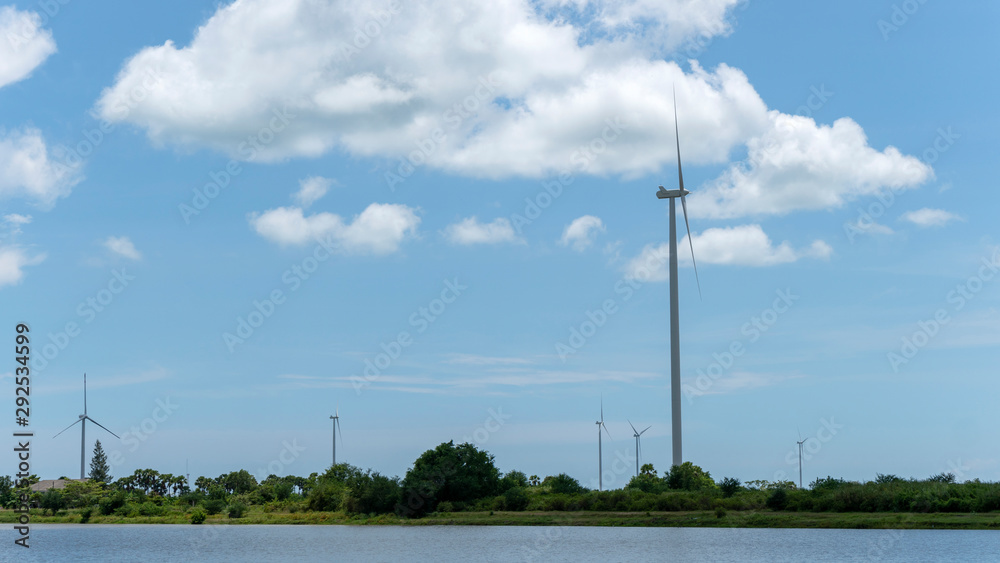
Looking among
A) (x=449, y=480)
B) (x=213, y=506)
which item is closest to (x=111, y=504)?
(x=213, y=506)

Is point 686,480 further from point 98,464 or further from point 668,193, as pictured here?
point 98,464

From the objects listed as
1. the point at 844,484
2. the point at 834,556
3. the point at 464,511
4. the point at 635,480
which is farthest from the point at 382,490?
the point at 834,556

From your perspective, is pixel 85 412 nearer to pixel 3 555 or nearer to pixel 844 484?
pixel 3 555

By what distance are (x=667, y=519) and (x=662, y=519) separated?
467 mm

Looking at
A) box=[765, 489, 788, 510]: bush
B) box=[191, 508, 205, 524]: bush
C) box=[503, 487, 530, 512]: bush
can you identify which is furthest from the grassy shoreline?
box=[503, 487, 530, 512]: bush

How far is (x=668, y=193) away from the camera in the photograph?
104750 mm

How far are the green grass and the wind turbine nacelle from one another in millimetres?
34284

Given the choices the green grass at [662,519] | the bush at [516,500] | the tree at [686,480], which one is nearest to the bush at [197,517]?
the green grass at [662,519]

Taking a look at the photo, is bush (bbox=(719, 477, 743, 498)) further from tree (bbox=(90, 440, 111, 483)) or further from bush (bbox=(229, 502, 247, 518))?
tree (bbox=(90, 440, 111, 483))

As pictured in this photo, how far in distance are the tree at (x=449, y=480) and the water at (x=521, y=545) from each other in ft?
25.2

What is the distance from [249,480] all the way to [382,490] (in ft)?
219

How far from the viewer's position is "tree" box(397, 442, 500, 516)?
106000 millimetres

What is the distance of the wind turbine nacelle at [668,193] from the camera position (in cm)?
10388

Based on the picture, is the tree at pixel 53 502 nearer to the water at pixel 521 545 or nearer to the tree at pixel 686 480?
the water at pixel 521 545
